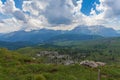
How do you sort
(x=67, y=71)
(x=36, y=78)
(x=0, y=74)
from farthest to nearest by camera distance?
1. (x=67, y=71)
2. (x=0, y=74)
3. (x=36, y=78)

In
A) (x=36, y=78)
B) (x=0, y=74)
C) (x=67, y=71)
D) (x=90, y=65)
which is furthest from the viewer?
(x=90, y=65)

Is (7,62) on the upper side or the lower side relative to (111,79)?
upper

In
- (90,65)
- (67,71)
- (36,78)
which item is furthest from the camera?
(90,65)

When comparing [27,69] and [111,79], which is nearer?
[111,79]

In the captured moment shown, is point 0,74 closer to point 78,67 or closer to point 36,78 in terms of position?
point 36,78

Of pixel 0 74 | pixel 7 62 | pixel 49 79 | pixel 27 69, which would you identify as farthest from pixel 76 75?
pixel 7 62

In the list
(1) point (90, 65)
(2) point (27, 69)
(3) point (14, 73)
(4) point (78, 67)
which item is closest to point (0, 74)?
(3) point (14, 73)

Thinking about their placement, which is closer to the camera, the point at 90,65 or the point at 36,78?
the point at 36,78

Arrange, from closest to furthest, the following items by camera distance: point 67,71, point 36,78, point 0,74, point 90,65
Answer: point 36,78
point 0,74
point 67,71
point 90,65

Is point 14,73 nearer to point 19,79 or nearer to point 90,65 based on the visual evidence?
point 19,79
